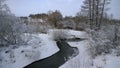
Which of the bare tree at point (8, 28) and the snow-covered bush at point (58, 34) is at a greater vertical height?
the bare tree at point (8, 28)

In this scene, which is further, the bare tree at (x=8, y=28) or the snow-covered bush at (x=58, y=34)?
the snow-covered bush at (x=58, y=34)

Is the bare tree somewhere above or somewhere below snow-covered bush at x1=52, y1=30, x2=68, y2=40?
above

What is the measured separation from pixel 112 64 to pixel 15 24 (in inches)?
462

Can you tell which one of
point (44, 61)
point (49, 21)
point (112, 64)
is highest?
point (49, 21)

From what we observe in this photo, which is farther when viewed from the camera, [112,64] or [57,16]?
[57,16]

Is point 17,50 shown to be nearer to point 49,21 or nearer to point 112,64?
point 112,64

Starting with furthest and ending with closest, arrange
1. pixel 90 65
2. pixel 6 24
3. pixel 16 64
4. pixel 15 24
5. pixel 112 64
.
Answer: pixel 15 24
pixel 6 24
pixel 16 64
pixel 90 65
pixel 112 64

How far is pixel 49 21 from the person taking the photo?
123 ft

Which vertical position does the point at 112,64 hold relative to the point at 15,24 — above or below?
below

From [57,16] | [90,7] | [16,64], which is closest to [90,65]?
[16,64]

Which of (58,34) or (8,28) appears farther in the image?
(58,34)

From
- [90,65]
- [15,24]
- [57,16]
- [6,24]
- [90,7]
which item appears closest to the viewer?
[90,65]

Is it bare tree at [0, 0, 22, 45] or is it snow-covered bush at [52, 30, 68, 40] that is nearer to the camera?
bare tree at [0, 0, 22, 45]

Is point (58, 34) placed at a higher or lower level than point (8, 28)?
lower
